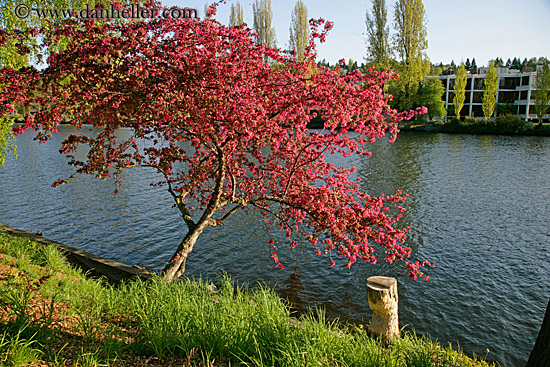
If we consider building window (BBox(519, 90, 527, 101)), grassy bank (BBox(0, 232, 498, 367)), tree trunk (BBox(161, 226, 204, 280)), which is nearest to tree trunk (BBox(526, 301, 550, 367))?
grassy bank (BBox(0, 232, 498, 367))

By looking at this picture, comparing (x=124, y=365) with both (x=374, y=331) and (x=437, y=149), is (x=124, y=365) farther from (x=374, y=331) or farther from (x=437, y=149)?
(x=437, y=149)

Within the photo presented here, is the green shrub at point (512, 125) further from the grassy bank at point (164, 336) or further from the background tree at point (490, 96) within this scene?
the grassy bank at point (164, 336)

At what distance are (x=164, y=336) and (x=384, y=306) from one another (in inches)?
168

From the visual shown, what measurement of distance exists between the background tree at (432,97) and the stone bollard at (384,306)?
69.5 meters

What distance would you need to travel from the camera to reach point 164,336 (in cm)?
528

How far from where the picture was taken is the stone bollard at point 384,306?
766 centimetres

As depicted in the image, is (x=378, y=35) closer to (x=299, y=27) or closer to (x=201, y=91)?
(x=299, y=27)

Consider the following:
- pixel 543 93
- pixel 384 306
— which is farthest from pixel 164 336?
pixel 543 93

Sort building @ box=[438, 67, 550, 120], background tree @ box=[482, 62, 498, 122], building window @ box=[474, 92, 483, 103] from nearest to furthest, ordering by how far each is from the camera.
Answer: background tree @ box=[482, 62, 498, 122]
building @ box=[438, 67, 550, 120]
building window @ box=[474, 92, 483, 103]

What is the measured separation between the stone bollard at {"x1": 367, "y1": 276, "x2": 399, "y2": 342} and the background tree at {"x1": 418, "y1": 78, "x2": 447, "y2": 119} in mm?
69467

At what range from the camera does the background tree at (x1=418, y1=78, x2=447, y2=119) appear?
235 feet

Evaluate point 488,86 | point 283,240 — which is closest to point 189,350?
point 283,240

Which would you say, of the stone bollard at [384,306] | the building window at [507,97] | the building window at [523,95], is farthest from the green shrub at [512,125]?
the stone bollard at [384,306]

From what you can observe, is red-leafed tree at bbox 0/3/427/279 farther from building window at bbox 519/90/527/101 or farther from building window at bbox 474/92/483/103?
building window at bbox 474/92/483/103
